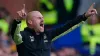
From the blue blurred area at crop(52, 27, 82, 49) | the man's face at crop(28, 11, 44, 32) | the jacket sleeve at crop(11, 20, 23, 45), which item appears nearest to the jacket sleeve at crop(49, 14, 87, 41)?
the man's face at crop(28, 11, 44, 32)

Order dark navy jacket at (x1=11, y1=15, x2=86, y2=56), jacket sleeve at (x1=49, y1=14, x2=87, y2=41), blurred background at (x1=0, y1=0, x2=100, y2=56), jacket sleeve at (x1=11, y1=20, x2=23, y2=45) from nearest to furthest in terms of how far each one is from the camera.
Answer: jacket sleeve at (x1=11, y1=20, x2=23, y2=45)
dark navy jacket at (x1=11, y1=15, x2=86, y2=56)
jacket sleeve at (x1=49, y1=14, x2=87, y2=41)
blurred background at (x1=0, y1=0, x2=100, y2=56)

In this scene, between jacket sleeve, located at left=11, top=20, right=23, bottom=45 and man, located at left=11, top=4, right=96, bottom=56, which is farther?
man, located at left=11, top=4, right=96, bottom=56

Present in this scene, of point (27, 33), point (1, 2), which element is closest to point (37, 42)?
Answer: point (27, 33)

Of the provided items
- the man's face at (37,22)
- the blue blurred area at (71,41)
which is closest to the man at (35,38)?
the man's face at (37,22)

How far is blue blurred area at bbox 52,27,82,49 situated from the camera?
32.5ft

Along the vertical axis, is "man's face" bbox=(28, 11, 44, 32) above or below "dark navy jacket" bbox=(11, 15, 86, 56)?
above

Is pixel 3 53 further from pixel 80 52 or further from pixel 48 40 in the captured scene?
pixel 48 40

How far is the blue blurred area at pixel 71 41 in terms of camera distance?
9906mm

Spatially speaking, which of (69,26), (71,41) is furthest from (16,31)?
(71,41)

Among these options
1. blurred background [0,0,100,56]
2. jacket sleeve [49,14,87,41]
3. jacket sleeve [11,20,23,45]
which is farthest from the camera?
blurred background [0,0,100,56]

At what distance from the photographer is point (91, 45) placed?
9906 mm

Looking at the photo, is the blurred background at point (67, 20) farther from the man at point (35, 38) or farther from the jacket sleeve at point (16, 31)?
the jacket sleeve at point (16, 31)

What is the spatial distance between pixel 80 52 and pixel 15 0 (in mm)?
1823

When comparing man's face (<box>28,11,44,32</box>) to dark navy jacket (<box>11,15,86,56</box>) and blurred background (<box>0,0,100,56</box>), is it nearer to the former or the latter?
dark navy jacket (<box>11,15,86,56</box>)
